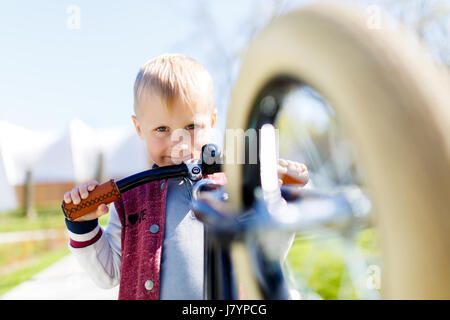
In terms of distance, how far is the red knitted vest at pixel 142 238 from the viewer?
2.98ft

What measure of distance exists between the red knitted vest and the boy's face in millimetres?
86

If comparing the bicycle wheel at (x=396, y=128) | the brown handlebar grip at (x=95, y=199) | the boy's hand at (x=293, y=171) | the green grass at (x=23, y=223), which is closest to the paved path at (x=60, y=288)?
the brown handlebar grip at (x=95, y=199)

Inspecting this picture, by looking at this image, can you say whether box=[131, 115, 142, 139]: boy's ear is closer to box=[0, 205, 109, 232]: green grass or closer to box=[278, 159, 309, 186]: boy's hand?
box=[278, 159, 309, 186]: boy's hand

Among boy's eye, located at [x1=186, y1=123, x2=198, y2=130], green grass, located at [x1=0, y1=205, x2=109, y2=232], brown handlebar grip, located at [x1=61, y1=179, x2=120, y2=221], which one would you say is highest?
green grass, located at [x1=0, y1=205, x2=109, y2=232]

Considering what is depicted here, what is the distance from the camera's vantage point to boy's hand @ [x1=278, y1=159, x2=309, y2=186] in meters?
0.76

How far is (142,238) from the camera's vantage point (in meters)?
0.96

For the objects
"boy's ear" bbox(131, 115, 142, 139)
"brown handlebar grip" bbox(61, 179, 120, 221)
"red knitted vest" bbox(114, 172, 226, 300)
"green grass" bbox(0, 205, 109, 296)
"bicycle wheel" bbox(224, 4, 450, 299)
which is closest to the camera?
"bicycle wheel" bbox(224, 4, 450, 299)

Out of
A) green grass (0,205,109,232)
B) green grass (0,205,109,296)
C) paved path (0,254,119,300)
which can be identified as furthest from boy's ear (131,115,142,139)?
green grass (0,205,109,232)

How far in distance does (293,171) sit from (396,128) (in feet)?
1.58

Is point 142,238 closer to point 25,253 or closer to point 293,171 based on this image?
point 293,171

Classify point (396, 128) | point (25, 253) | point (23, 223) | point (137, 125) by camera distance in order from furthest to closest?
point (23, 223), point (25, 253), point (137, 125), point (396, 128)

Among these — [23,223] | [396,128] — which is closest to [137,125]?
[396,128]
